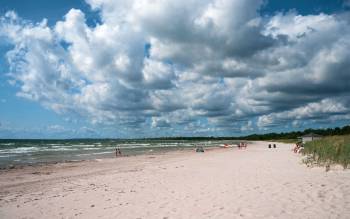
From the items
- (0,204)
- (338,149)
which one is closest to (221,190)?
(0,204)

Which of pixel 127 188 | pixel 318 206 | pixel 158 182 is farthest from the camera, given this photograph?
pixel 158 182

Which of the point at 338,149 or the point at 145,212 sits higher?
the point at 338,149

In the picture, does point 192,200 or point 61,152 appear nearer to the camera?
point 192,200

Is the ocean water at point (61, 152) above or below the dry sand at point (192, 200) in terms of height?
below

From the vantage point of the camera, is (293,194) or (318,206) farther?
(293,194)

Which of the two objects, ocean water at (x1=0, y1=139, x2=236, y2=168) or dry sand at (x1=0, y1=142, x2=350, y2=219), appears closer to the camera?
dry sand at (x1=0, y1=142, x2=350, y2=219)

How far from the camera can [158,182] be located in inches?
514

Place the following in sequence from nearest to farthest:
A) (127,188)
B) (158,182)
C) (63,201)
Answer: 1. (63,201)
2. (127,188)
3. (158,182)

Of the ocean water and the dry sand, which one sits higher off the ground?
the dry sand

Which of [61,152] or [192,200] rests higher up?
[192,200]

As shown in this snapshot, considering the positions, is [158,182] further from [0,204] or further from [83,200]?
[0,204]

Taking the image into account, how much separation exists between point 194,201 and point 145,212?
5.30ft

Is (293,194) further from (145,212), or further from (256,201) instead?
(145,212)

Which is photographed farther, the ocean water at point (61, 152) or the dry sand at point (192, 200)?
the ocean water at point (61, 152)
